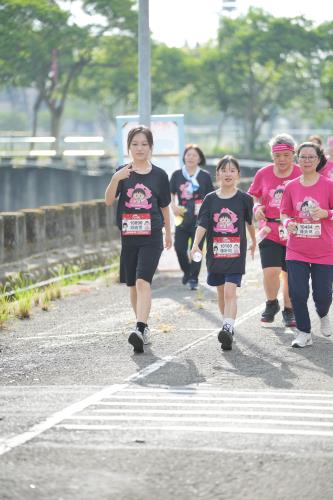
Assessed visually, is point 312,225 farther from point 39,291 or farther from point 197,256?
point 39,291

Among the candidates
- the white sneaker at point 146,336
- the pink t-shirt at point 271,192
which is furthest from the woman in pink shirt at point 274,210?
the white sneaker at point 146,336

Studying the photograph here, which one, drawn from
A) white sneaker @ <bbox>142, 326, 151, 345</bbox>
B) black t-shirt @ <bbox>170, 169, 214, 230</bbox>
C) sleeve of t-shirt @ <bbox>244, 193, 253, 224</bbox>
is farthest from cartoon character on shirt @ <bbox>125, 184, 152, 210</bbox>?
black t-shirt @ <bbox>170, 169, 214, 230</bbox>

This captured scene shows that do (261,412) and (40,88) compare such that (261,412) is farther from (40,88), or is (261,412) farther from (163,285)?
(40,88)

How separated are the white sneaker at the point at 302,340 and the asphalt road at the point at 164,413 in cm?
9

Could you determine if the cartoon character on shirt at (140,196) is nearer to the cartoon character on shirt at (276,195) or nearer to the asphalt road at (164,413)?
the asphalt road at (164,413)

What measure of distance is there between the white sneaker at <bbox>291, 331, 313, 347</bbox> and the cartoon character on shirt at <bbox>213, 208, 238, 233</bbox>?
1016mm

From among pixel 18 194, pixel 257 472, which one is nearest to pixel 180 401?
pixel 257 472

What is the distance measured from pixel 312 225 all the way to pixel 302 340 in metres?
0.95

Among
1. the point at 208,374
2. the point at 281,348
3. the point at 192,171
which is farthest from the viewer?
the point at 192,171

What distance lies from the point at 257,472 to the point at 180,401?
2.00 metres

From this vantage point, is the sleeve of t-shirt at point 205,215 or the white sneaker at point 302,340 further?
the sleeve of t-shirt at point 205,215

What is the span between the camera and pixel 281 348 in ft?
37.5

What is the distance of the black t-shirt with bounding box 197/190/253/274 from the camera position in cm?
1168

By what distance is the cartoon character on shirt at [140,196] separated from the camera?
11.5 meters
